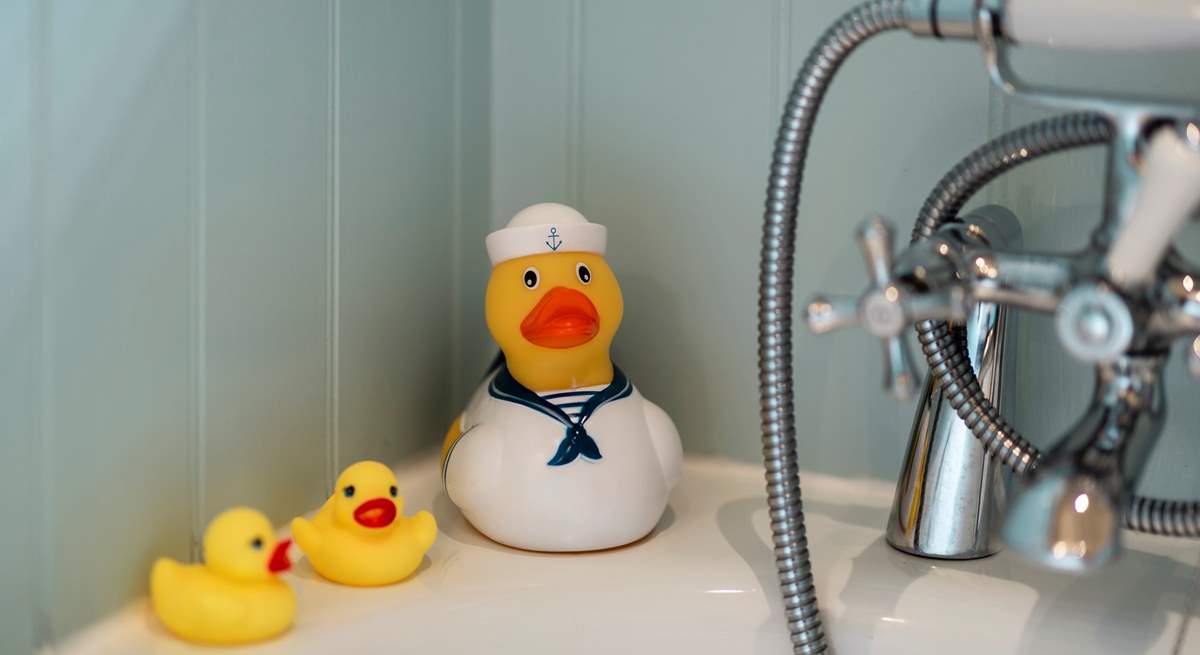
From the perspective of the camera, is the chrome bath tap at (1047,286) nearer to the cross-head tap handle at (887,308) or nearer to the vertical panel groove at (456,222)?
the cross-head tap handle at (887,308)

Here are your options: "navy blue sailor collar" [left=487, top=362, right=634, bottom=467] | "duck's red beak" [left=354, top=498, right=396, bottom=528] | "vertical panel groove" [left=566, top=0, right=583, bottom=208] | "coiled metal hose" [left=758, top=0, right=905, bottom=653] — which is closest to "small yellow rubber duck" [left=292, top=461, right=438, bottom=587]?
"duck's red beak" [left=354, top=498, right=396, bottom=528]

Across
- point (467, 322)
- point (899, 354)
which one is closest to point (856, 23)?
point (899, 354)

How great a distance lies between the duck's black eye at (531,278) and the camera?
783 millimetres

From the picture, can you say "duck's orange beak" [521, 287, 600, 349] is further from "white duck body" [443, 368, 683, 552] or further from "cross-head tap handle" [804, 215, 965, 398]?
"cross-head tap handle" [804, 215, 965, 398]

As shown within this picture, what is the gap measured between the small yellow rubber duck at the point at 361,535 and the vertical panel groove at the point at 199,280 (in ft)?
0.20

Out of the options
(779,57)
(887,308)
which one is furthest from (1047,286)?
(779,57)

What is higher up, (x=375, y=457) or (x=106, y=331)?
(x=106, y=331)

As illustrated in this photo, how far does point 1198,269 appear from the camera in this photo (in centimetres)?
51

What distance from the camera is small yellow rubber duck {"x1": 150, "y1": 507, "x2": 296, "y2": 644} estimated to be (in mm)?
603

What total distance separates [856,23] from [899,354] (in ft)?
0.60

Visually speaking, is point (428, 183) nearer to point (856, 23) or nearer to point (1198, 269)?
point (856, 23)

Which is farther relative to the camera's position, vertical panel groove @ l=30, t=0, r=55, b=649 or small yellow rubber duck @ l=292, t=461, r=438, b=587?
small yellow rubber duck @ l=292, t=461, r=438, b=587

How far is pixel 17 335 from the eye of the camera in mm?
564

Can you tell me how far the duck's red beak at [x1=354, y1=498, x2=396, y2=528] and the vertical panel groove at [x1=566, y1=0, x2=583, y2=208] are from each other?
1.20 ft
